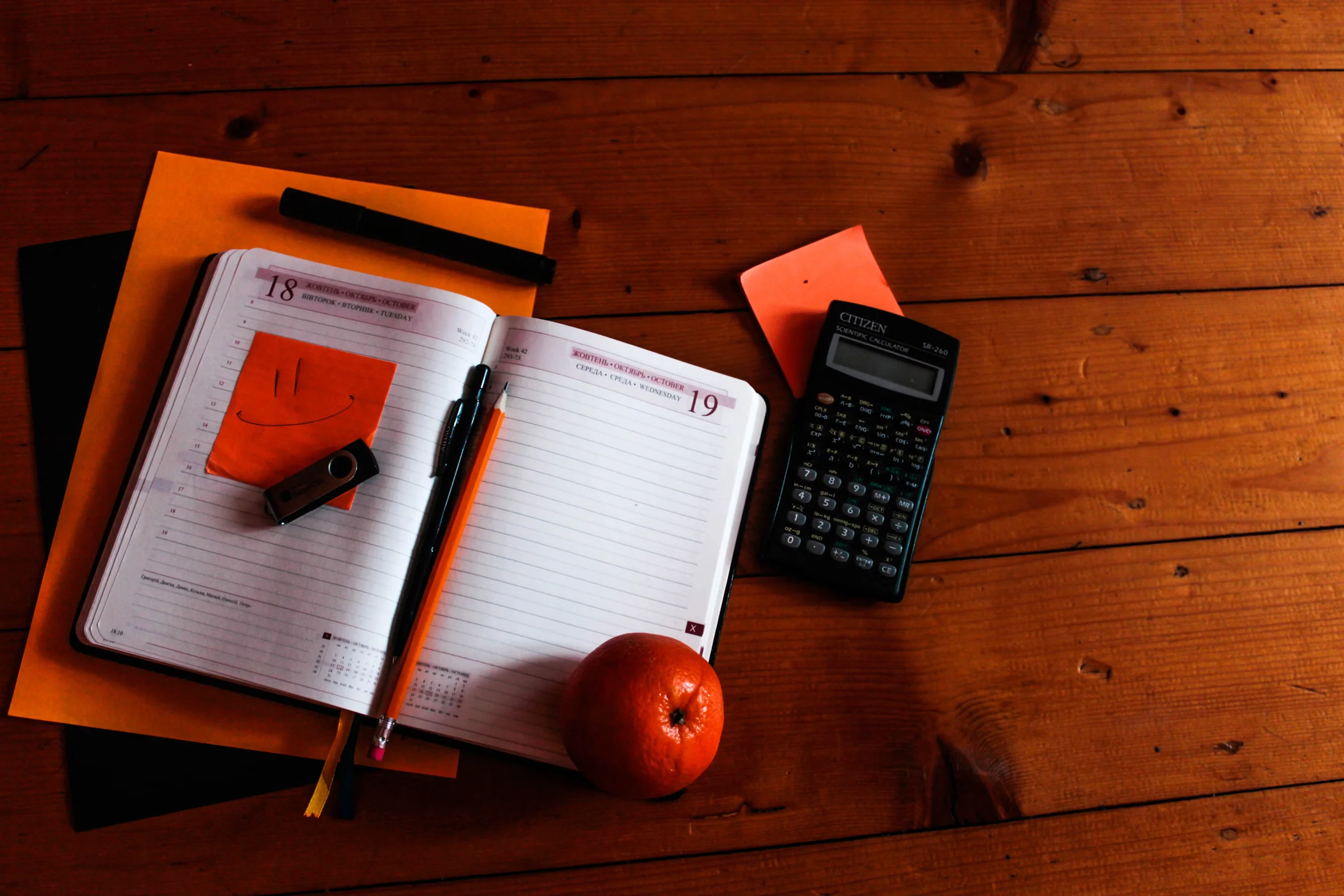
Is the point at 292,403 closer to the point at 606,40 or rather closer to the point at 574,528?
the point at 574,528

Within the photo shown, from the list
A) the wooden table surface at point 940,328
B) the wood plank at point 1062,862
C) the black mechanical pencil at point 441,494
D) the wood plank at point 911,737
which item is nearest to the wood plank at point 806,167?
the wooden table surface at point 940,328

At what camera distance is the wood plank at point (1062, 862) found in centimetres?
55

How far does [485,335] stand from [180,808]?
37 cm

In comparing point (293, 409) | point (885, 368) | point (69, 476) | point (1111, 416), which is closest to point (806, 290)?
point (885, 368)

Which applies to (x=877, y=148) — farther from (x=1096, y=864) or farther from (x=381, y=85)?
(x=1096, y=864)

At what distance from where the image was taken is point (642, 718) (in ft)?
1.51

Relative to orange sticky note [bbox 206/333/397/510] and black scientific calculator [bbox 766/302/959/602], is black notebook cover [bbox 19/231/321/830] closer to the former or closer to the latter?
orange sticky note [bbox 206/333/397/510]

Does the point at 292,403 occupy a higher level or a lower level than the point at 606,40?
lower

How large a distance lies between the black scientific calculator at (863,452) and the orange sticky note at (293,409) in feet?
0.96

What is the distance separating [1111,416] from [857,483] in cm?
22

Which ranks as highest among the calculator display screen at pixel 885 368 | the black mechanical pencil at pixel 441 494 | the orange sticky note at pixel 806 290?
the orange sticky note at pixel 806 290

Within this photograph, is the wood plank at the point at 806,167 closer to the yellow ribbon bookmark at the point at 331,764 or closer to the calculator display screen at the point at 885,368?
the calculator display screen at the point at 885,368

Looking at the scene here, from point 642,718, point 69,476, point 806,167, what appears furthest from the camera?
point 806,167

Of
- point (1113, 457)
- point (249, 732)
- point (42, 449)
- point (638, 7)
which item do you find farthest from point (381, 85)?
point (1113, 457)
